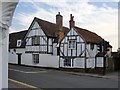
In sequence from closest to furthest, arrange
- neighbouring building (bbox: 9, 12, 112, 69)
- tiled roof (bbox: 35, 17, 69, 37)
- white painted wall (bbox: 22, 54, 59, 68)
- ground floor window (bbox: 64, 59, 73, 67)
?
neighbouring building (bbox: 9, 12, 112, 69)
ground floor window (bbox: 64, 59, 73, 67)
white painted wall (bbox: 22, 54, 59, 68)
tiled roof (bbox: 35, 17, 69, 37)

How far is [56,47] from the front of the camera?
3083 centimetres

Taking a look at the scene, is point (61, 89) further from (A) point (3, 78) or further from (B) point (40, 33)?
(B) point (40, 33)

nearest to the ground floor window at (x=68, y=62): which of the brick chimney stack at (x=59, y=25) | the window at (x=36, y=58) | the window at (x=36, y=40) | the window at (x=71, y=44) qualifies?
the window at (x=71, y=44)

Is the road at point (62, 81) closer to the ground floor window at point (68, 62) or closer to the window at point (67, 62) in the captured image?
the ground floor window at point (68, 62)

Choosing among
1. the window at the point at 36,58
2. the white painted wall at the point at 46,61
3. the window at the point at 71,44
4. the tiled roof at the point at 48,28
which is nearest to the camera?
Result: the window at the point at 71,44

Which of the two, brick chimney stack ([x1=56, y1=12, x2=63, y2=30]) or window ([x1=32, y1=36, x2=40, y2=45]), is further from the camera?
window ([x1=32, y1=36, x2=40, y2=45])

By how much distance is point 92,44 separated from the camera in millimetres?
28500

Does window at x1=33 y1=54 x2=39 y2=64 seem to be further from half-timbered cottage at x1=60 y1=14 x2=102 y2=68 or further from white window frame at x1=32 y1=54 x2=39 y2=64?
half-timbered cottage at x1=60 y1=14 x2=102 y2=68

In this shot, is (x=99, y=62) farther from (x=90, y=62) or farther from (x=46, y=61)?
(x=46, y=61)

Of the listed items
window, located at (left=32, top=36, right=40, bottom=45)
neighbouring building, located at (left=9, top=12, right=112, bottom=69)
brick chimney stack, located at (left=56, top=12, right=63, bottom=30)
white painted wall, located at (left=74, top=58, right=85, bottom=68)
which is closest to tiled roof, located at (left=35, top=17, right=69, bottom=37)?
neighbouring building, located at (left=9, top=12, right=112, bottom=69)

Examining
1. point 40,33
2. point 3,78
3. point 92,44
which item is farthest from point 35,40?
point 3,78

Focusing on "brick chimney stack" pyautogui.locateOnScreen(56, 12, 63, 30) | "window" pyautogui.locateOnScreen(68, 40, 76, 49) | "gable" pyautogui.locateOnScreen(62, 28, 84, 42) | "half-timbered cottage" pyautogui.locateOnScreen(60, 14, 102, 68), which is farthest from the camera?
"brick chimney stack" pyautogui.locateOnScreen(56, 12, 63, 30)

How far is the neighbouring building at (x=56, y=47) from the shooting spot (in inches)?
1087

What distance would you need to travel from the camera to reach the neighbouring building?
90.6ft
